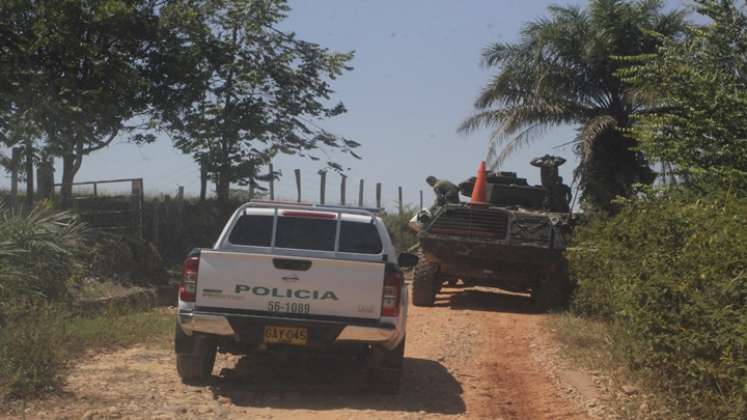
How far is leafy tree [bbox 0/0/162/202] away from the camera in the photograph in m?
15.4

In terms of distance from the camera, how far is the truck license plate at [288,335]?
26.2 feet

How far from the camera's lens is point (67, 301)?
1266 cm

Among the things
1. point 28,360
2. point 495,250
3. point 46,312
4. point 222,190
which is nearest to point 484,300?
point 495,250

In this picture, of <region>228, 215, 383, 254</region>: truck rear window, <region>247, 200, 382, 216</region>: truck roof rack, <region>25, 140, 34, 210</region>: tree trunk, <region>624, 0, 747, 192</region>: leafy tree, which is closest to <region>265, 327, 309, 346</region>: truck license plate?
<region>228, 215, 383, 254</region>: truck rear window

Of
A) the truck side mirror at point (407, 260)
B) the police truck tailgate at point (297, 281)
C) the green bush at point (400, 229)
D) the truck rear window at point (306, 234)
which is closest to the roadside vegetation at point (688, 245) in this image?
the truck side mirror at point (407, 260)

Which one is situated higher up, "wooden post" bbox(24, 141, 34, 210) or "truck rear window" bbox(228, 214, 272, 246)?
"wooden post" bbox(24, 141, 34, 210)

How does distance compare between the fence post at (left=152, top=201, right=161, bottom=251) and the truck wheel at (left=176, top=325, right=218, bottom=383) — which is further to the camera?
the fence post at (left=152, top=201, right=161, bottom=251)

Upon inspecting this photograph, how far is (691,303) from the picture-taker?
7.14 meters

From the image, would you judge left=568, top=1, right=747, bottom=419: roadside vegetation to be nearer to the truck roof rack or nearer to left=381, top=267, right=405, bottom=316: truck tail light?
left=381, top=267, right=405, bottom=316: truck tail light

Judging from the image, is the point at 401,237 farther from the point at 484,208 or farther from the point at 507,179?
the point at 484,208

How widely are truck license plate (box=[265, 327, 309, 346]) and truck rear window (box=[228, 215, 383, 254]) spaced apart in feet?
3.61

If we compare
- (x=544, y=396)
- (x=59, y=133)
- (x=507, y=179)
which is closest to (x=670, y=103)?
(x=507, y=179)

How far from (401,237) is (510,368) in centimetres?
1655

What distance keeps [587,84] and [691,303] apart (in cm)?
1465
